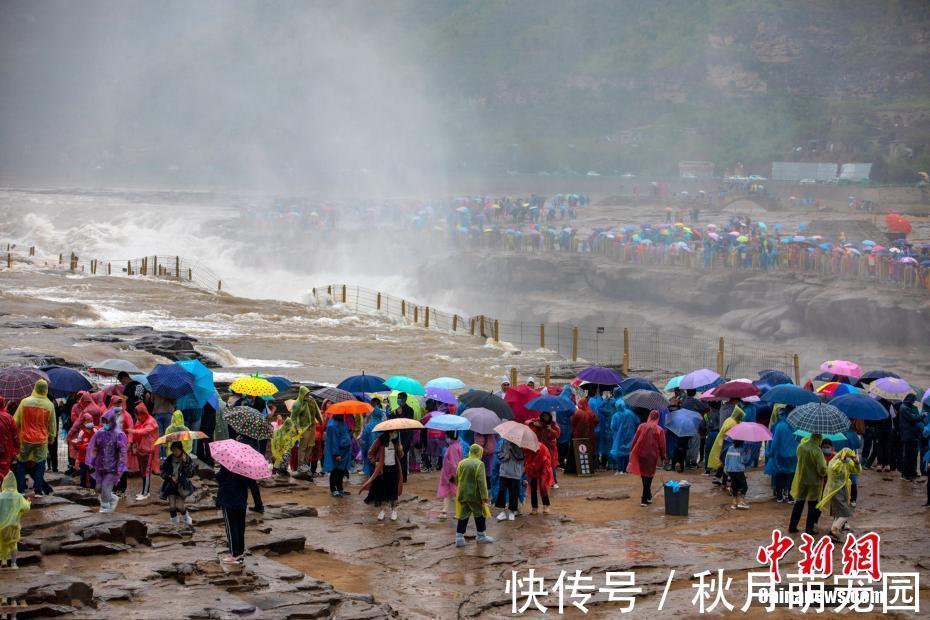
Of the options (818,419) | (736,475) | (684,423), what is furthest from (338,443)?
(818,419)

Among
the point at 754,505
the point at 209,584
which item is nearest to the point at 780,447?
the point at 754,505

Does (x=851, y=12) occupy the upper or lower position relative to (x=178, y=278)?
upper

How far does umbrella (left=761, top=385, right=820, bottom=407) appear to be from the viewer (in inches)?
618

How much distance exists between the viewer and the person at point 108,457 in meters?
12.8

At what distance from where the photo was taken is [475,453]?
12.6 meters

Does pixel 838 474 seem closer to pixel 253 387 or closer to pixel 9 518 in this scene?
pixel 253 387

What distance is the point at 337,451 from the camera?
14742mm

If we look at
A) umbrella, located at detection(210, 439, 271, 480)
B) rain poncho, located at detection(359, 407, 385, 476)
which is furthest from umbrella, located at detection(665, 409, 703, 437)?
umbrella, located at detection(210, 439, 271, 480)

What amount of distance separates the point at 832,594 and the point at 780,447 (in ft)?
12.9

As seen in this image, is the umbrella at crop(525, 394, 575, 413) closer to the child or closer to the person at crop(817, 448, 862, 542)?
the child

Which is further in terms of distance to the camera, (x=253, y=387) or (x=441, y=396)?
(x=441, y=396)

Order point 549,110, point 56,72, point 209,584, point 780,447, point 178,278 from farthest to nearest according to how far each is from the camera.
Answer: point 56,72 < point 549,110 < point 178,278 < point 780,447 < point 209,584

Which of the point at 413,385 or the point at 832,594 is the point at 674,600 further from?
the point at 413,385

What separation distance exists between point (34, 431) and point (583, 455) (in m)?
7.49
